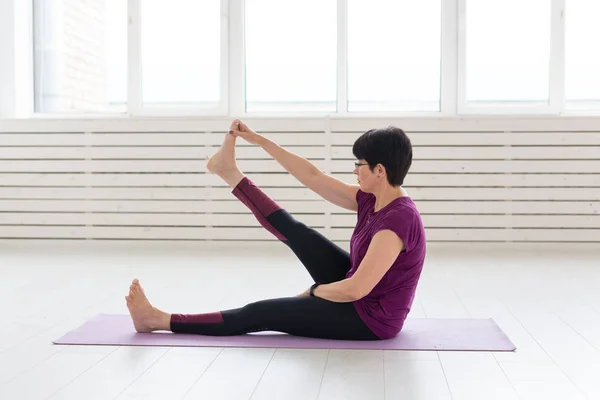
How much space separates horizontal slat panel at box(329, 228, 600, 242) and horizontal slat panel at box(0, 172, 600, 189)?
315 millimetres

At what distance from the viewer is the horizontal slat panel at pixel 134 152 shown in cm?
532

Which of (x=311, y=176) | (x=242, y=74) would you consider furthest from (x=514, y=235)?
(x=311, y=176)

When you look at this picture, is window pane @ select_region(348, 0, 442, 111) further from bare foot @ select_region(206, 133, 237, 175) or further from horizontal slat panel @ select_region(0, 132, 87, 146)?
bare foot @ select_region(206, 133, 237, 175)

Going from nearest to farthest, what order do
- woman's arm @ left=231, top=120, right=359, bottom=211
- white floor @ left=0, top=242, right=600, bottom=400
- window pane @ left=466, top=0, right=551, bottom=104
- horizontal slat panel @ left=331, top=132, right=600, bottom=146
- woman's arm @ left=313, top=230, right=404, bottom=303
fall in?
white floor @ left=0, top=242, right=600, bottom=400
woman's arm @ left=313, top=230, right=404, bottom=303
woman's arm @ left=231, top=120, right=359, bottom=211
horizontal slat panel @ left=331, top=132, right=600, bottom=146
window pane @ left=466, top=0, right=551, bottom=104

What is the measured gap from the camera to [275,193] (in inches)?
210

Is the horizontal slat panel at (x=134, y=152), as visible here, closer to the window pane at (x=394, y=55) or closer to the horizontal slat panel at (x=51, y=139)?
the horizontal slat panel at (x=51, y=139)

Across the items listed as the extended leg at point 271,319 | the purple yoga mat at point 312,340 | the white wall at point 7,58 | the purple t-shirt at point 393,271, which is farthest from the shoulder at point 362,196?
the white wall at point 7,58

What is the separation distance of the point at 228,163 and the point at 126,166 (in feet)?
9.16

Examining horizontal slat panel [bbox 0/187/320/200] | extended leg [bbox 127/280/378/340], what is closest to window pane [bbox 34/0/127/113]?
horizontal slat panel [bbox 0/187/320/200]

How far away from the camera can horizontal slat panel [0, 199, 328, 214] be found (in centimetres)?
533

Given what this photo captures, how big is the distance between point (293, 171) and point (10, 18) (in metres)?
3.67

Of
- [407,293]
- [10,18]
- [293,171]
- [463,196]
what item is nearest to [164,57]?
[10,18]

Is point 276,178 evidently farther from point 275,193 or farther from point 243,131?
point 243,131

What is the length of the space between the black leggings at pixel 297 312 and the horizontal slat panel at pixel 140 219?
259 centimetres
